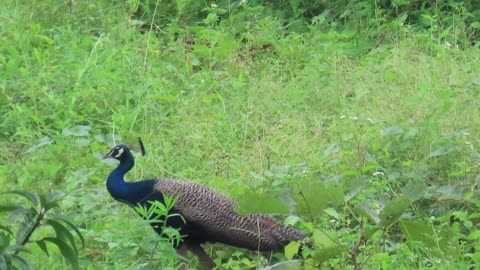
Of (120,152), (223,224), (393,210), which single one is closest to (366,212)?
(393,210)

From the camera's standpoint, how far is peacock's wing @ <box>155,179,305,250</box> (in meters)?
5.34

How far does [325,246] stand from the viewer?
302 centimetres

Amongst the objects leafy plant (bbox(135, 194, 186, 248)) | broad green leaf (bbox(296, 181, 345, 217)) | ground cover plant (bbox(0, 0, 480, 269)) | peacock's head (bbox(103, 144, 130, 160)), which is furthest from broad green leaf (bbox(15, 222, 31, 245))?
peacock's head (bbox(103, 144, 130, 160))

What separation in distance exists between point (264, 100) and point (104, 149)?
1.02 meters

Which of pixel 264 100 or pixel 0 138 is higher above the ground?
pixel 0 138

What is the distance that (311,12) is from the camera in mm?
8156

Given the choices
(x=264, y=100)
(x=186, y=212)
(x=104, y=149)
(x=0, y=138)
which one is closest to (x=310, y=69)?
(x=264, y=100)

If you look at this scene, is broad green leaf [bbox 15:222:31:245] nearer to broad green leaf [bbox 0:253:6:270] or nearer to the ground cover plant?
broad green leaf [bbox 0:253:6:270]

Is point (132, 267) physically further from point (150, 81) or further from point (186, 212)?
point (150, 81)

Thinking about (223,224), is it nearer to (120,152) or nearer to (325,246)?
(120,152)

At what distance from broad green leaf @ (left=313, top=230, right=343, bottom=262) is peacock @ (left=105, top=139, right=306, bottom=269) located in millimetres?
2206

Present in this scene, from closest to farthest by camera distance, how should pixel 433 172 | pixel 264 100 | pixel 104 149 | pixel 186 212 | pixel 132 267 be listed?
pixel 132 267
pixel 186 212
pixel 433 172
pixel 104 149
pixel 264 100

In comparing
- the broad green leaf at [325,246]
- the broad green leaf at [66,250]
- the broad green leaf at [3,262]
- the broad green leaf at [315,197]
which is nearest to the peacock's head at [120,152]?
the broad green leaf at [325,246]

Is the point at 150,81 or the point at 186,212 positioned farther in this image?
the point at 150,81
